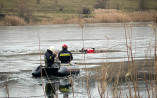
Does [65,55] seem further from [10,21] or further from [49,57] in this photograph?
[10,21]

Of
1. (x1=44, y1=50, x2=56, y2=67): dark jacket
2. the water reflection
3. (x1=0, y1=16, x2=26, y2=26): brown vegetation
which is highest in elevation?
(x1=0, y1=16, x2=26, y2=26): brown vegetation

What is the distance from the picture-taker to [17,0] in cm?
8638

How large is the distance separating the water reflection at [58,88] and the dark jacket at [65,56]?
57.3 inches

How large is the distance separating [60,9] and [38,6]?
→ 7141mm

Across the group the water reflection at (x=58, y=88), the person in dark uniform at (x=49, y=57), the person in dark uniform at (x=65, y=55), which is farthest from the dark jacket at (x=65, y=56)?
the water reflection at (x=58, y=88)

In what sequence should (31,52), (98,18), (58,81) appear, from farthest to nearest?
(98,18) < (31,52) < (58,81)

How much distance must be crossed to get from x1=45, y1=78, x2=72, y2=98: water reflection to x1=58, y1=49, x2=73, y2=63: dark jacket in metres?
1.46

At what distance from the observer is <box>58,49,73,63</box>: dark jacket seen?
16.1 meters

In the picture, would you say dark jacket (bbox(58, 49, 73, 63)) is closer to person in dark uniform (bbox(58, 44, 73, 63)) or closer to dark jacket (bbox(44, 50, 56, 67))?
person in dark uniform (bbox(58, 44, 73, 63))

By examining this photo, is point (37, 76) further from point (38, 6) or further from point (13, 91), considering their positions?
point (38, 6)

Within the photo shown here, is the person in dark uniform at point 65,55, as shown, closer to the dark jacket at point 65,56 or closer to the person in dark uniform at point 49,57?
the dark jacket at point 65,56

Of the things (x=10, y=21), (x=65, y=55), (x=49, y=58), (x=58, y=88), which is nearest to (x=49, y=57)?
(x=49, y=58)

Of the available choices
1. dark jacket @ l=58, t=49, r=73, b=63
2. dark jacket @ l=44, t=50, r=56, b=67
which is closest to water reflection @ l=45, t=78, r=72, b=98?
dark jacket @ l=44, t=50, r=56, b=67

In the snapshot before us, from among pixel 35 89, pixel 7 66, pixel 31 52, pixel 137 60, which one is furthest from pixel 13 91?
pixel 31 52
